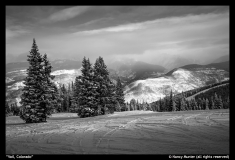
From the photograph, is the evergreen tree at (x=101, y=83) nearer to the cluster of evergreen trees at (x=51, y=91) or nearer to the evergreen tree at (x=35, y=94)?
the cluster of evergreen trees at (x=51, y=91)

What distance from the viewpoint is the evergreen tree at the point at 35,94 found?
77.5ft

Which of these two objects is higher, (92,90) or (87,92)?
(92,90)

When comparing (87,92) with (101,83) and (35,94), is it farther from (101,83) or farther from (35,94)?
(35,94)

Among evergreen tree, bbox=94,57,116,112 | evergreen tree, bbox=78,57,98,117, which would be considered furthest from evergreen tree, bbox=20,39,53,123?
evergreen tree, bbox=94,57,116,112

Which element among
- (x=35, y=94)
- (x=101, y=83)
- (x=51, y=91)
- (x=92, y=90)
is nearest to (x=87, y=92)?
(x=92, y=90)

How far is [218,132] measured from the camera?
973cm

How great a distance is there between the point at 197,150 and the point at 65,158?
5.74m

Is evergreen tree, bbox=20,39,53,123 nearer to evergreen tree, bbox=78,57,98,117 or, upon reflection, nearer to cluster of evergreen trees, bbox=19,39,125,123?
cluster of evergreen trees, bbox=19,39,125,123

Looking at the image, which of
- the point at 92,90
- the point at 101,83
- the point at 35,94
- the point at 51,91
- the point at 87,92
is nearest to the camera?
the point at 35,94

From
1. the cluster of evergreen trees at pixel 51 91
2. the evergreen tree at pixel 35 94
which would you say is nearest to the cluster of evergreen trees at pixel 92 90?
the cluster of evergreen trees at pixel 51 91

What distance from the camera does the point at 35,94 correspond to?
23781mm

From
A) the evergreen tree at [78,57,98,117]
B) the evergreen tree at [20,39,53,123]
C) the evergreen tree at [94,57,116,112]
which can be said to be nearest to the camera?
the evergreen tree at [20,39,53,123]

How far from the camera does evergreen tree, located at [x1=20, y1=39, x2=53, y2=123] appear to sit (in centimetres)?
2362
